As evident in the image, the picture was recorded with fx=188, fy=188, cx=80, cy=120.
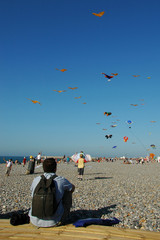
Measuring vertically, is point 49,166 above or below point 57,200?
above

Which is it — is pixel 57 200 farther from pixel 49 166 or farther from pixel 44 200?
pixel 49 166

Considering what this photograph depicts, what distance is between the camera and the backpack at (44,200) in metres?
3.75

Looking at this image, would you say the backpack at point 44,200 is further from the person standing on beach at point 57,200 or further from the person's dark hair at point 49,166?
the person's dark hair at point 49,166

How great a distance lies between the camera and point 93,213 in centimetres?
648

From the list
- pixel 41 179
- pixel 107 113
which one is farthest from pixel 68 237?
pixel 107 113

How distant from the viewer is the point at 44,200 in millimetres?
3752

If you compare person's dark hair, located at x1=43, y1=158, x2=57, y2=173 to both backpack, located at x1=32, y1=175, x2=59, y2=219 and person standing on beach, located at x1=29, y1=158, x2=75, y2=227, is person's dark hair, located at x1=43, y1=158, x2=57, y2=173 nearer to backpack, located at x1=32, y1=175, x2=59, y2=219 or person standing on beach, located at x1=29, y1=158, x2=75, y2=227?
person standing on beach, located at x1=29, y1=158, x2=75, y2=227

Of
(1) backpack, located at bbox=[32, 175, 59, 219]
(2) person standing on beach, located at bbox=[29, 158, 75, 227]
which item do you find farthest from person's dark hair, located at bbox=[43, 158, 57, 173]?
(1) backpack, located at bbox=[32, 175, 59, 219]

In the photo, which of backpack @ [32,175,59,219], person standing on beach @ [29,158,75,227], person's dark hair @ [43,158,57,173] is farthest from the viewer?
person's dark hair @ [43,158,57,173]

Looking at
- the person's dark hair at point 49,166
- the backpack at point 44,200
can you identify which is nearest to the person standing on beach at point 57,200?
the person's dark hair at point 49,166

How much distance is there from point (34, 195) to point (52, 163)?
0.73 metres

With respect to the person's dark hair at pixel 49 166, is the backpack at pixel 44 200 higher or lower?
lower

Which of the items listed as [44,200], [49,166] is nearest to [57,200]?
[44,200]

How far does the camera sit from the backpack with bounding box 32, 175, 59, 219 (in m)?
3.75
